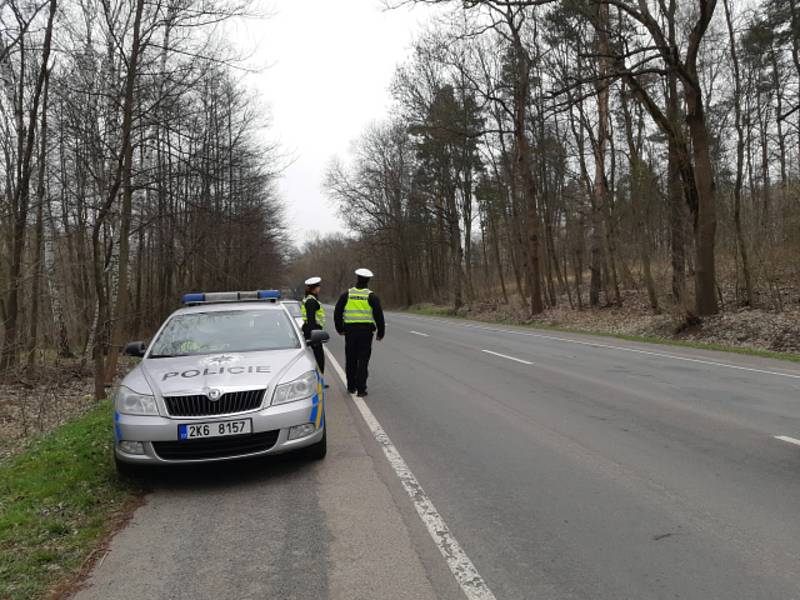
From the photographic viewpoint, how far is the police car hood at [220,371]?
5121 millimetres

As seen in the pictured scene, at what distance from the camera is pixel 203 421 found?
493 centimetres

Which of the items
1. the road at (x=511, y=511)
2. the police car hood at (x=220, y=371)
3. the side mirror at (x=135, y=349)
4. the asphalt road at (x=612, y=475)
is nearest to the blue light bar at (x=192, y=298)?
the side mirror at (x=135, y=349)

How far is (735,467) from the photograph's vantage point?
5.29m

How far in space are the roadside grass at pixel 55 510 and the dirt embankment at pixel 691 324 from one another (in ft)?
49.9

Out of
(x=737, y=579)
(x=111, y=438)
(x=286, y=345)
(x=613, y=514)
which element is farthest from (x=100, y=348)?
(x=737, y=579)

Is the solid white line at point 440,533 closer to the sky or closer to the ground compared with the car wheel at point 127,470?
closer to the ground

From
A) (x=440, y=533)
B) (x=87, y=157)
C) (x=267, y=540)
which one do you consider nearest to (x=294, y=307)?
(x=87, y=157)

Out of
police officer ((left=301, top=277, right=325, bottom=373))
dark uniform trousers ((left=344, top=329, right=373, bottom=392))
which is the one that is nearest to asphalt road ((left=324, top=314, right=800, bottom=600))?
dark uniform trousers ((left=344, top=329, right=373, bottom=392))

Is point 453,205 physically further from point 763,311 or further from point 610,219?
point 763,311

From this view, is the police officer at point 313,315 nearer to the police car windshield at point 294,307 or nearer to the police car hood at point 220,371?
the police car hood at point 220,371

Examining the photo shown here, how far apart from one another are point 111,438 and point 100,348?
6175 mm

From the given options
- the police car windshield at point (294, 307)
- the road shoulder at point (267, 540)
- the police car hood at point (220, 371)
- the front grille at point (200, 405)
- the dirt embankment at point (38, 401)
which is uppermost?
the police car windshield at point (294, 307)

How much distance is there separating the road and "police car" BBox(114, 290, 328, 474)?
1.17ft

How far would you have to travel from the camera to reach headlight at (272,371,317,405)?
5.25 meters
